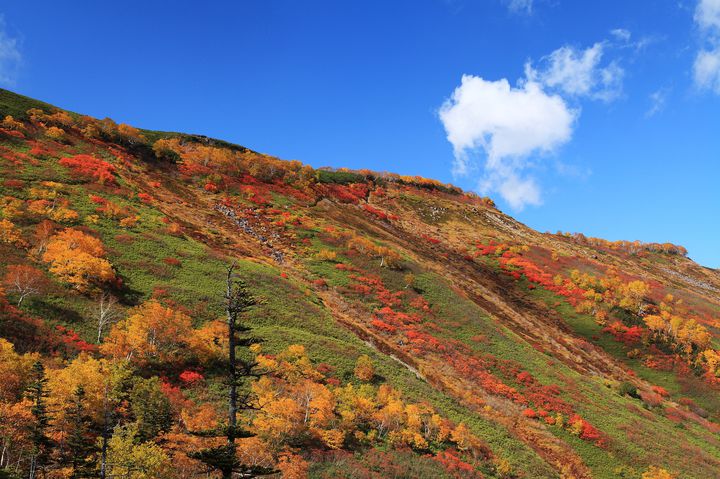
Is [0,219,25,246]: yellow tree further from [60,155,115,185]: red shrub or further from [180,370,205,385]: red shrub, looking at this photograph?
[60,155,115,185]: red shrub

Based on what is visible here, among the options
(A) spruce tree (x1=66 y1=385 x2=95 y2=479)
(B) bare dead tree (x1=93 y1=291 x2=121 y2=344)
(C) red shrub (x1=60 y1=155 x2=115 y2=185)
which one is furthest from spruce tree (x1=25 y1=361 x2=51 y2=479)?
(C) red shrub (x1=60 y1=155 x2=115 y2=185)

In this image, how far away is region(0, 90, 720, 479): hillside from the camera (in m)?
21.1

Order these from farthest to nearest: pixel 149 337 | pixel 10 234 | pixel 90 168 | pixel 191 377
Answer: pixel 90 168 < pixel 10 234 < pixel 149 337 < pixel 191 377

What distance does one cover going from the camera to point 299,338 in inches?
1499

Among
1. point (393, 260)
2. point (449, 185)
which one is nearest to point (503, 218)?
point (449, 185)

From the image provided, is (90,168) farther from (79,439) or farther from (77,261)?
(79,439)

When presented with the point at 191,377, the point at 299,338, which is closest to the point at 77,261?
the point at 191,377

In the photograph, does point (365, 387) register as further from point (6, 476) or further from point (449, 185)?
point (449, 185)

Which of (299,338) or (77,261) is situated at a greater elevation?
(77,261)

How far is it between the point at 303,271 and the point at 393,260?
17.3 m

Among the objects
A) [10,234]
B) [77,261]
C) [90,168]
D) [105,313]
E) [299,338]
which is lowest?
[299,338]

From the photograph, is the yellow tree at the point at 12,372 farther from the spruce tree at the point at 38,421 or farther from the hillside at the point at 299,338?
the spruce tree at the point at 38,421

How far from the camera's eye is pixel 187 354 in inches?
1156

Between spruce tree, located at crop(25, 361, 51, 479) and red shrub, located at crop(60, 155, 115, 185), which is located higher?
red shrub, located at crop(60, 155, 115, 185)
